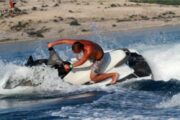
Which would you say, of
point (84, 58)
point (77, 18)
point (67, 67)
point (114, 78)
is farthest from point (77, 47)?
point (77, 18)

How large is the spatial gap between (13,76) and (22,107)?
8.09ft

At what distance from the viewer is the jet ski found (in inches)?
633

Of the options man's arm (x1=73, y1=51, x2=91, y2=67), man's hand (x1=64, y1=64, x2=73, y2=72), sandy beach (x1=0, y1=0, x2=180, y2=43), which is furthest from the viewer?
sandy beach (x1=0, y1=0, x2=180, y2=43)

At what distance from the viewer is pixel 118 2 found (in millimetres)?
65312

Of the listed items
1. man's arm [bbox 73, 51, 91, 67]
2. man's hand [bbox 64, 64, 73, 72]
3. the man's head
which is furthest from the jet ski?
the man's head

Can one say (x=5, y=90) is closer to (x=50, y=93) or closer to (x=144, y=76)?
(x=50, y=93)

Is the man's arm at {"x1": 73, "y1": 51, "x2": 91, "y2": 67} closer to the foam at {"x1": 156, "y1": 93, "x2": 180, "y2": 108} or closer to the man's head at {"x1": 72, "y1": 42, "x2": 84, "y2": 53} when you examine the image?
the man's head at {"x1": 72, "y1": 42, "x2": 84, "y2": 53}

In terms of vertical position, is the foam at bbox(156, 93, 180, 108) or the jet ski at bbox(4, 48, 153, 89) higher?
the foam at bbox(156, 93, 180, 108)

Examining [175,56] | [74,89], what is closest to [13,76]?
[74,89]

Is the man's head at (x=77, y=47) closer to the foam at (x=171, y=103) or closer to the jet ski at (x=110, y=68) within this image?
the jet ski at (x=110, y=68)

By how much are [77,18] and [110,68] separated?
120 ft

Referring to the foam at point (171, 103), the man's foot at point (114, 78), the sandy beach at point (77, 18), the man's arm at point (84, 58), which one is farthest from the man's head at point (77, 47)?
the sandy beach at point (77, 18)

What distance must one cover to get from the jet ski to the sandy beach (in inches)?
1122

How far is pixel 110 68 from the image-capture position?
1636cm
